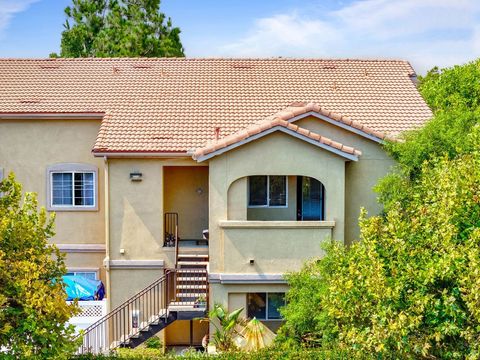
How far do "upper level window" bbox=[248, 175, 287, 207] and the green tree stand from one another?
9123mm

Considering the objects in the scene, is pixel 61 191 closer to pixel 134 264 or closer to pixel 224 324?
pixel 134 264

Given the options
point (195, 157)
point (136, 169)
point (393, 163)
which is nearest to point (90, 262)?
point (136, 169)

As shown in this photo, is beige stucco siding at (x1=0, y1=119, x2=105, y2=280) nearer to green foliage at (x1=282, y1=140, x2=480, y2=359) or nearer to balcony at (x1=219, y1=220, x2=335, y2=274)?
balcony at (x1=219, y1=220, x2=335, y2=274)

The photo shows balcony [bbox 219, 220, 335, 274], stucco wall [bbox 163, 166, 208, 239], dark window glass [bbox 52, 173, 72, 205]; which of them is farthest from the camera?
dark window glass [bbox 52, 173, 72, 205]

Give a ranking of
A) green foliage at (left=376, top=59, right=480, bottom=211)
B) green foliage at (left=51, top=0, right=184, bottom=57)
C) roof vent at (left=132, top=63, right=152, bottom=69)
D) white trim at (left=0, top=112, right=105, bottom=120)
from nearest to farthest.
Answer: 1. green foliage at (left=376, top=59, right=480, bottom=211)
2. white trim at (left=0, top=112, right=105, bottom=120)
3. roof vent at (left=132, top=63, right=152, bottom=69)
4. green foliage at (left=51, top=0, right=184, bottom=57)

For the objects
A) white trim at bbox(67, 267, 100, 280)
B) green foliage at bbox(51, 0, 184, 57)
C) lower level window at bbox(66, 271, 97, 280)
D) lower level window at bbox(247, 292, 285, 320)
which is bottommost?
lower level window at bbox(247, 292, 285, 320)

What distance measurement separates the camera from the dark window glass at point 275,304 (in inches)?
928

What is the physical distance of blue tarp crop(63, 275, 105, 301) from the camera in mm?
24828

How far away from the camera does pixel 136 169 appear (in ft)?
81.3

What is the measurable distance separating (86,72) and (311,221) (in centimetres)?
1270

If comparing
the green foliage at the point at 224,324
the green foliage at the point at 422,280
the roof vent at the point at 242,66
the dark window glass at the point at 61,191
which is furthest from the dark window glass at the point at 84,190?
the green foliage at the point at 422,280

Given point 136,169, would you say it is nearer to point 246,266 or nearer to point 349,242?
point 246,266

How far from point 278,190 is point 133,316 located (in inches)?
249

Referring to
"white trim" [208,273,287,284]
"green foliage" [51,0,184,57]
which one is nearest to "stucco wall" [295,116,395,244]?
"white trim" [208,273,287,284]
